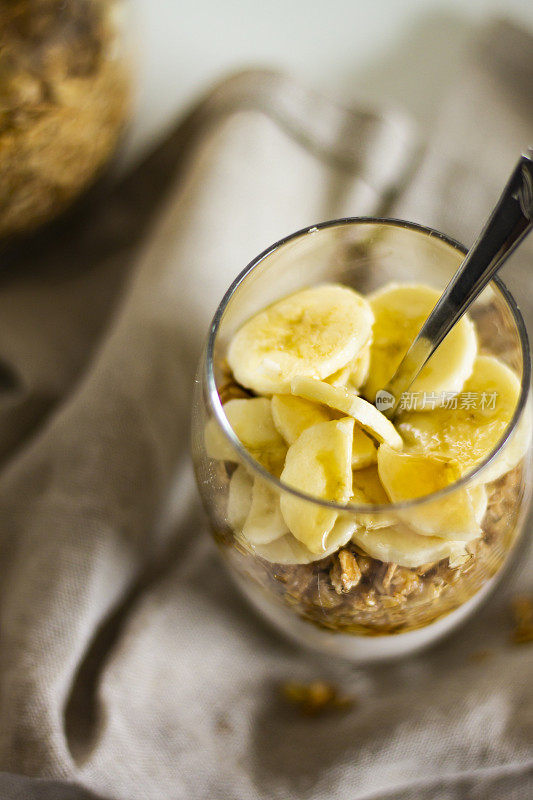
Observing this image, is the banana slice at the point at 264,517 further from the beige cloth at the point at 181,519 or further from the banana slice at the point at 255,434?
the beige cloth at the point at 181,519

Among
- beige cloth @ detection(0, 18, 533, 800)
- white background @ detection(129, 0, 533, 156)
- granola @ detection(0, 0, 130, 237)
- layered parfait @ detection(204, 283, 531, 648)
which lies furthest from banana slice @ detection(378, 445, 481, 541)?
white background @ detection(129, 0, 533, 156)

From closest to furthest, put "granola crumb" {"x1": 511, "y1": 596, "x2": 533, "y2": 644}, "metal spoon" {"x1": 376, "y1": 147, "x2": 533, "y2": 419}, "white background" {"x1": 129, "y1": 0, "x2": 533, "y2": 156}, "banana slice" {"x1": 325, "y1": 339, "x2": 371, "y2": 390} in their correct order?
1. "metal spoon" {"x1": 376, "y1": 147, "x2": 533, "y2": 419}
2. "banana slice" {"x1": 325, "y1": 339, "x2": 371, "y2": 390}
3. "granola crumb" {"x1": 511, "y1": 596, "x2": 533, "y2": 644}
4. "white background" {"x1": 129, "y1": 0, "x2": 533, "y2": 156}

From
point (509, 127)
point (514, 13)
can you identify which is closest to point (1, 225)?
point (509, 127)

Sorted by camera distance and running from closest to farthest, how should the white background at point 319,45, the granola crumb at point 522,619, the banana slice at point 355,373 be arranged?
the banana slice at point 355,373 < the granola crumb at point 522,619 < the white background at point 319,45

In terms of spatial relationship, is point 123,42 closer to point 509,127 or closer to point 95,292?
point 95,292

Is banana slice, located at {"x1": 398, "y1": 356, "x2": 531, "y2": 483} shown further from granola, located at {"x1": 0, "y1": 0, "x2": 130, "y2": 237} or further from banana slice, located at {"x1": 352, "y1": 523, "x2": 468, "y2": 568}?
granola, located at {"x1": 0, "y1": 0, "x2": 130, "y2": 237}

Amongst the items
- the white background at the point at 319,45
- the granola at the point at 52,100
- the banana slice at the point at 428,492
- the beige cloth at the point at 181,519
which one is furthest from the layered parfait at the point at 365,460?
the white background at the point at 319,45
